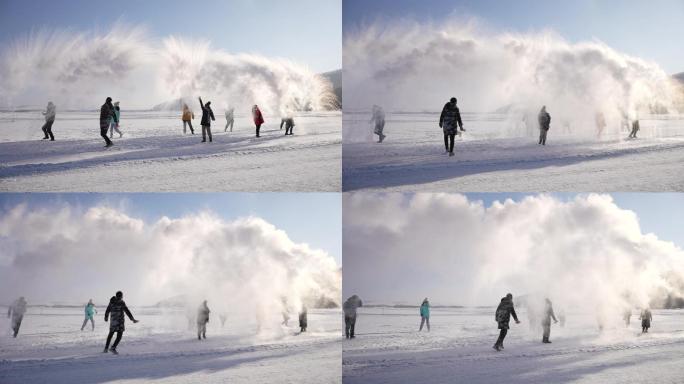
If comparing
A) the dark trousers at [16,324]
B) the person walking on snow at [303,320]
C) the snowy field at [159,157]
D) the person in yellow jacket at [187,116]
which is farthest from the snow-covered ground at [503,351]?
the dark trousers at [16,324]

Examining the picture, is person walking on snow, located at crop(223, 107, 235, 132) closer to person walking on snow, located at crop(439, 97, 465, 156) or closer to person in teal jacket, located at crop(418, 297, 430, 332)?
person walking on snow, located at crop(439, 97, 465, 156)

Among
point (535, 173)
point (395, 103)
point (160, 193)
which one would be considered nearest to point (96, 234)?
point (160, 193)

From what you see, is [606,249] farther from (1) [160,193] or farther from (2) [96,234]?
(2) [96,234]

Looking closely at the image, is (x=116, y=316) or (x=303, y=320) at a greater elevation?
(x=116, y=316)

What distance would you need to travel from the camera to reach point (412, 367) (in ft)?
33.1

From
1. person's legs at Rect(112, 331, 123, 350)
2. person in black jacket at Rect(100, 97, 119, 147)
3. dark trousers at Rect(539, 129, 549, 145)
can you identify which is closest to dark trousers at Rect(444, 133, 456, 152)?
dark trousers at Rect(539, 129, 549, 145)

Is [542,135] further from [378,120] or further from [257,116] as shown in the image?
[257,116]

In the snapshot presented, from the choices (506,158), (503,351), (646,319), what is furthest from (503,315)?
(506,158)

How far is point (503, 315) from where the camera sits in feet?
35.2

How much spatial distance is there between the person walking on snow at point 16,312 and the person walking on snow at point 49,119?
3.36 m

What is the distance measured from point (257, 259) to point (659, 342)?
7792 mm

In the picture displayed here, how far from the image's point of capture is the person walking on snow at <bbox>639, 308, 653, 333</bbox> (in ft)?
39.3

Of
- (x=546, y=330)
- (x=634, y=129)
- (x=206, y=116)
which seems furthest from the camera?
(x=634, y=129)

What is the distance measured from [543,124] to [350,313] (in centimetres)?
615
